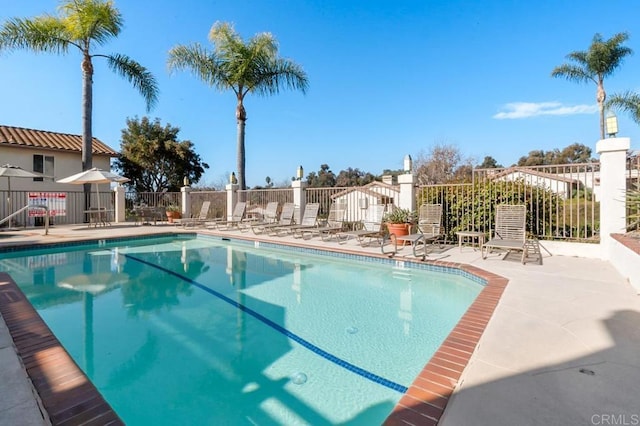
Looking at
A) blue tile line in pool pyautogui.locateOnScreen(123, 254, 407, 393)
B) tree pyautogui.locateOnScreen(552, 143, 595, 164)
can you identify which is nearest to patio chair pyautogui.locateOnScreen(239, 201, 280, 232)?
blue tile line in pool pyautogui.locateOnScreen(123, 254, 407, 393)

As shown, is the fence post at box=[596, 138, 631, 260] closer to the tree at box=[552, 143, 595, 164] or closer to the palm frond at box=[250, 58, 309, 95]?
the palm frond at box=[250, 58, 309, 95]

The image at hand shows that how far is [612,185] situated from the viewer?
6070 millimetres

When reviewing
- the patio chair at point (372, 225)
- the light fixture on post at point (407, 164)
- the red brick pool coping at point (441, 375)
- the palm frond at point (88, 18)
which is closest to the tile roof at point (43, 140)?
the palm frond at point (88, 18)

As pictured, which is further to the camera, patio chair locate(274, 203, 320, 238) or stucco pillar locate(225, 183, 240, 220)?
stucco pillar locate(225, 183, 240, 220)

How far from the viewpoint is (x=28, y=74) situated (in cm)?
1332

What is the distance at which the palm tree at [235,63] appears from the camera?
572 inches

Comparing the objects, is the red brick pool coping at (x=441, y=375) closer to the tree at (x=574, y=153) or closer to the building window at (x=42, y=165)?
the building window at (x=42, y=165)

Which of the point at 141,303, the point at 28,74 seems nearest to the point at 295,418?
the point at 141,303

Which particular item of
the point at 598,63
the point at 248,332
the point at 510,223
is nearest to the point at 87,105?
the point at 248,332

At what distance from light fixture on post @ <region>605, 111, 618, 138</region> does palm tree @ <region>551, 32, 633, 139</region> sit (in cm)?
1723

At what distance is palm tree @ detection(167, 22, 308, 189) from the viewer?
1453 centimetres

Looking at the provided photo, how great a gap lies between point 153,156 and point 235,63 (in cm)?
1086

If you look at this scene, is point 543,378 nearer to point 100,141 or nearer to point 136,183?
point 100,141

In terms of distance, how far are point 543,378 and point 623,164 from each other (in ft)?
19.5
